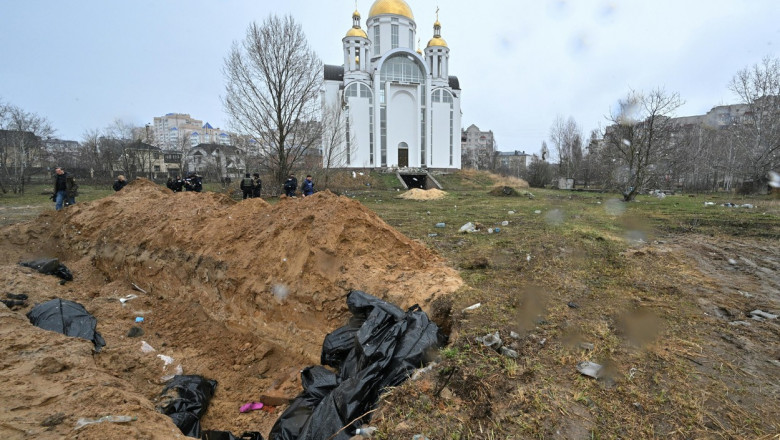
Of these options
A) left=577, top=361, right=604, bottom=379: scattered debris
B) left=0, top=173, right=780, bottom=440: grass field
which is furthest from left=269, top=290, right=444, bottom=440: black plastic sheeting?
left=577, top=361, right=604, bottom=379: scattered debris

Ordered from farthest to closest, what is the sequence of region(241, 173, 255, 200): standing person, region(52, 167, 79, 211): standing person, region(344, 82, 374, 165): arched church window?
region(344, 82, 374, 165): arched church window → region(241, 173, 255, 200): standing person → region(52, 167, 79, 211): standing person

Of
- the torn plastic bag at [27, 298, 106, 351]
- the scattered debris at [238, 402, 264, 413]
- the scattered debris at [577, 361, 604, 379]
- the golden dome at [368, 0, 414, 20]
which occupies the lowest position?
the scattered debris at [238, 402, 264, 413]

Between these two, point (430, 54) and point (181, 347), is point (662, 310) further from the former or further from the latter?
point (430, 54)

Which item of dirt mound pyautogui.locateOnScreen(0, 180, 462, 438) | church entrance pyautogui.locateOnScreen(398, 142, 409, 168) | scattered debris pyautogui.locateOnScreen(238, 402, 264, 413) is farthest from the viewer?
church entrance pyautogui.locateOnScreen(398, 142, 409, 168)

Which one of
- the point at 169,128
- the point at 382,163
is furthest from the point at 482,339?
the point at 169,128

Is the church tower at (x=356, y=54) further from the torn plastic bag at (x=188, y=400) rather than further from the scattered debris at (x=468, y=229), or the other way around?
the torn plastic bag at (x=188, y=400)

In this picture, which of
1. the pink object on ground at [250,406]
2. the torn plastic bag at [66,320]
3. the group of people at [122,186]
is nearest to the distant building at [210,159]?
the group of people at [122,186]

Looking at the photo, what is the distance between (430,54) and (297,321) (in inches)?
1606

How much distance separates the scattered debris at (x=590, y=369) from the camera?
2.66m

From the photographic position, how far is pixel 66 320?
4.26m

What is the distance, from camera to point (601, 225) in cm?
977

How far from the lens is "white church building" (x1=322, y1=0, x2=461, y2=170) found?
36.5 meters

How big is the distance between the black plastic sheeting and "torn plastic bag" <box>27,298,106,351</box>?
278 cm

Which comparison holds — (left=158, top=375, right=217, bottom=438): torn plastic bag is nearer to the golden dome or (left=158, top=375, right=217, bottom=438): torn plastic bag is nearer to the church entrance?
the church entrance
